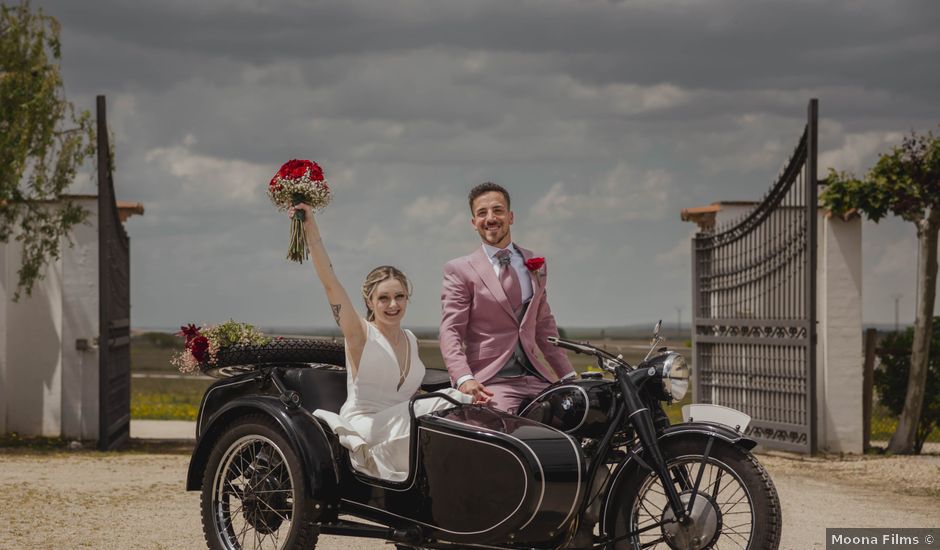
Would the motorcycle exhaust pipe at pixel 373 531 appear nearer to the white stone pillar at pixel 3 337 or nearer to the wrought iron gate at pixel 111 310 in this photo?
the wrought iron gate at pixel 111 310

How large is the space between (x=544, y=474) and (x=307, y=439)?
3.53 feet

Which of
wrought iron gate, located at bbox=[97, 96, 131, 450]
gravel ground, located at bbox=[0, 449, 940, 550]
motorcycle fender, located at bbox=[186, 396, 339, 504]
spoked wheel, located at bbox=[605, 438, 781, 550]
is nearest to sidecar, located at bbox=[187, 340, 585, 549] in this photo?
motorcycle fender, located at bbox=[186, 396, 339, 504]

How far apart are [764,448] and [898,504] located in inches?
128

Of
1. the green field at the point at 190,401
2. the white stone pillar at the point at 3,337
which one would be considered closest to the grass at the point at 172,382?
the green field at the point at 190,401

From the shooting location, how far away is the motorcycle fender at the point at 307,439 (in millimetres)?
4594

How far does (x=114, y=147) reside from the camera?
1153 cm

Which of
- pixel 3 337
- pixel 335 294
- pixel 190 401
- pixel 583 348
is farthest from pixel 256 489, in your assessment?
pixel 190 401

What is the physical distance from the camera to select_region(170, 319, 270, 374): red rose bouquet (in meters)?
5.13

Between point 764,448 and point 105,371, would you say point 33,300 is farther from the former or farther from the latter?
point 764,448

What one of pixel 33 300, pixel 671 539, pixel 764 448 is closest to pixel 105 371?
pixel 33 300

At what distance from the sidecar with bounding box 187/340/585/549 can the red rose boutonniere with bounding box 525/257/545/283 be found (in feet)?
2.08

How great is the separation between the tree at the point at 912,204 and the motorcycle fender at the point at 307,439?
7817 mm

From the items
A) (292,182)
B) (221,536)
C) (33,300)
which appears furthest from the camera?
(33,300)

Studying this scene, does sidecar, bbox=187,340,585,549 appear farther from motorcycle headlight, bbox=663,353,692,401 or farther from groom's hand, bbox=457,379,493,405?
motorcycle headlight, bbox=663,353,692,401
